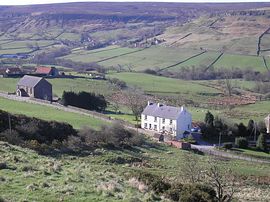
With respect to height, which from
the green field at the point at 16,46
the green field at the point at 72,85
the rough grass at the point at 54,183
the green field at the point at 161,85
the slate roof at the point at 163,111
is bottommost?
the green field at the point at 161,85

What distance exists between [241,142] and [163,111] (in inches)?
433

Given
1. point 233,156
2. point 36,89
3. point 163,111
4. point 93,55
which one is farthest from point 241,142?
point 93,55

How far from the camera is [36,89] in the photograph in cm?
7262

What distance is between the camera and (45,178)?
65.8ft

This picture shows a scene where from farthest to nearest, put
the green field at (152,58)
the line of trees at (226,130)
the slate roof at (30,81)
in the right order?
the green field at (152,58) < the slate roof at (30,81) < the line of trees at (226,130)

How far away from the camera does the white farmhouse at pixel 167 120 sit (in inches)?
2271

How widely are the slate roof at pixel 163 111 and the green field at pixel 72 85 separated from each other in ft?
72.7

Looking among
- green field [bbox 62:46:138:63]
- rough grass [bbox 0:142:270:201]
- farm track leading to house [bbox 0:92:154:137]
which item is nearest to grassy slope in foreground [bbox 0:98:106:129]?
farm track leading to house [bbox 0:92:154:137]

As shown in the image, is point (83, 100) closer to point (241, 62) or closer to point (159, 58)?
point (241, 62)

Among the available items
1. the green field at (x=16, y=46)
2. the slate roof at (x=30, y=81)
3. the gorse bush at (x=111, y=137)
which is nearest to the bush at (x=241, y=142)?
the gorse bush at (x=111, y=137)

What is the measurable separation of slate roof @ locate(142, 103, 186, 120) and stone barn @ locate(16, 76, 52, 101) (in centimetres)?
1850

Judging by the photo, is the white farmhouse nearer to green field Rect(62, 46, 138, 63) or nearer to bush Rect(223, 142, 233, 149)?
bush Rect(223, 142, 233, 149)

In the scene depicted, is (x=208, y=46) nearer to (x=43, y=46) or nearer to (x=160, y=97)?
(x=43, y=46)

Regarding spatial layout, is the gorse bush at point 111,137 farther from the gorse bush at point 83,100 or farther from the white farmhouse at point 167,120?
the gorse bush at point 83,100
